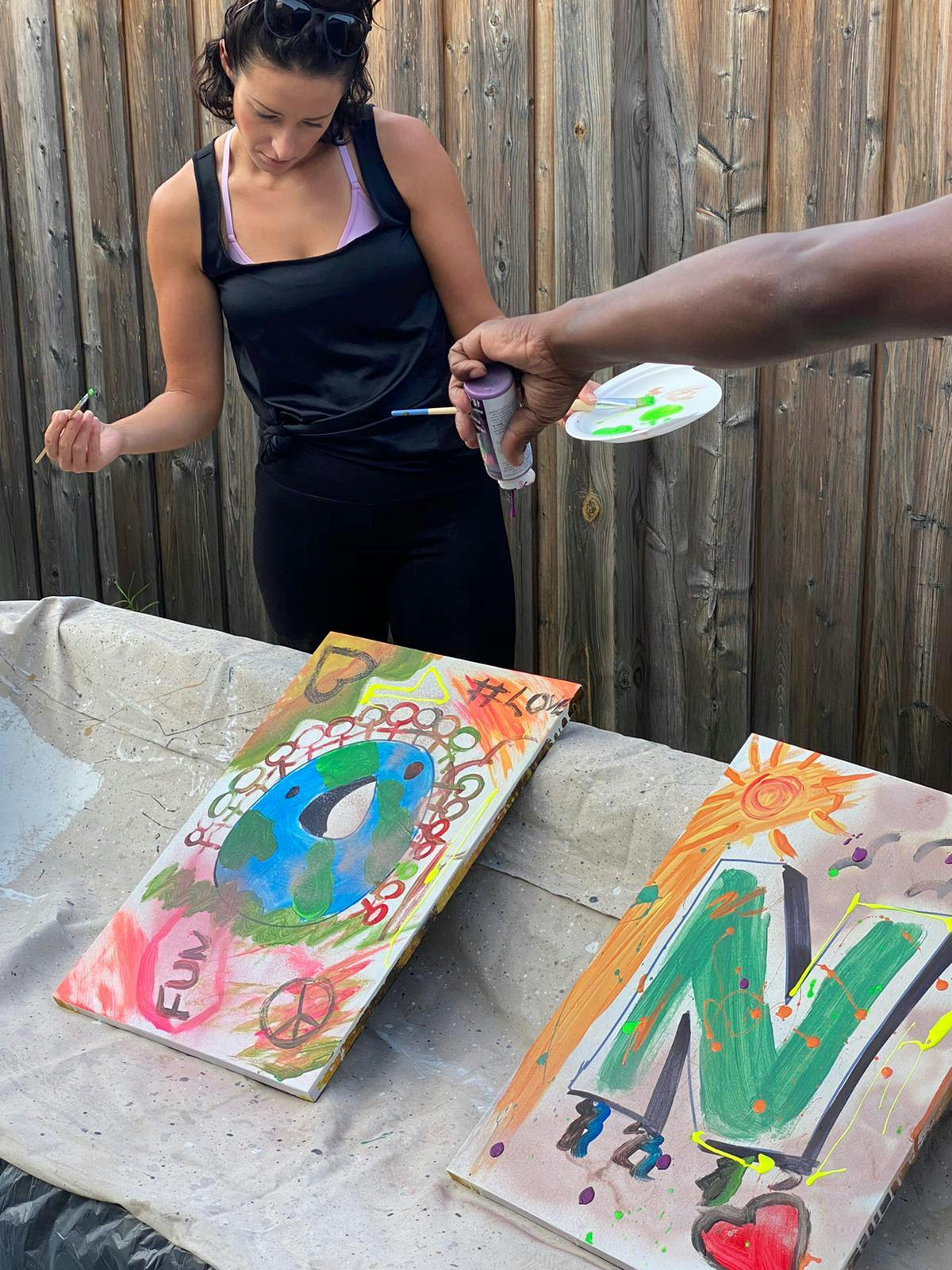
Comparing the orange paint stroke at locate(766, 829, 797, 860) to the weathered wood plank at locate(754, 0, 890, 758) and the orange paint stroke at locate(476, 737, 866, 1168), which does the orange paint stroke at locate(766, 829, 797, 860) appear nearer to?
the orange paint stroke at locate(476, 737, 866, 1168)

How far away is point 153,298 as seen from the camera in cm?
317

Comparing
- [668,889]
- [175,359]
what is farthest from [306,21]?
[668,889]

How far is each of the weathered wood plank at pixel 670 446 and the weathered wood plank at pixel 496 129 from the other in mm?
287

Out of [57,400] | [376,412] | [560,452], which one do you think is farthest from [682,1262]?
[57,400]

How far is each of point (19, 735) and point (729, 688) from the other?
59.0 inches

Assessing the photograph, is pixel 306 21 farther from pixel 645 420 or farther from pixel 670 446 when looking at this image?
pixel 670 446

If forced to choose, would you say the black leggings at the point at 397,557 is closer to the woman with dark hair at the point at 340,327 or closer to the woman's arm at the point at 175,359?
the woman with dark hair at the point at 340,327

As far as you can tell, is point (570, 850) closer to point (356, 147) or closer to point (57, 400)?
point (356, 147)

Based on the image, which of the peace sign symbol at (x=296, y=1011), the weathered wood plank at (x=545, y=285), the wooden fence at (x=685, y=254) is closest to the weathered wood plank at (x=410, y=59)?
the wooden fence at (x=685, y=254)

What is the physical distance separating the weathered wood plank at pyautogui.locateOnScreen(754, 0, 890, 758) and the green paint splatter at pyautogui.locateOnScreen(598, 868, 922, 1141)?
44.5 inches

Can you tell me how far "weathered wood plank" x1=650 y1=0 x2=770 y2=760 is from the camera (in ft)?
7.55

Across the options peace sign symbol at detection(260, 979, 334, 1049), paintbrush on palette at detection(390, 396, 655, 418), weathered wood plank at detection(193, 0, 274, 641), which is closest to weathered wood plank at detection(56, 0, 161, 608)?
weathered wood plank at detection(193, 0, 274, 641)

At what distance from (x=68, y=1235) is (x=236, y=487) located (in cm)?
213

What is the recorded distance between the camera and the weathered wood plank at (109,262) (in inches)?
121
